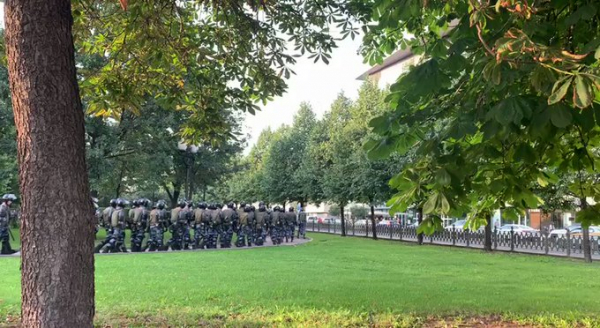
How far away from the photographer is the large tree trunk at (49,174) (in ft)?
11.3

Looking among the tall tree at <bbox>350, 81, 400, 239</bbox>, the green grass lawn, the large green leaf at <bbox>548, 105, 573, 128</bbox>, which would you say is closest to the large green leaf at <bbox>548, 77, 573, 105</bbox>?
the large green leaf at <bbox>548, 105, 573, 128</bbox>

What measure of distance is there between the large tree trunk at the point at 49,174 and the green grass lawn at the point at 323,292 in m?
2.81

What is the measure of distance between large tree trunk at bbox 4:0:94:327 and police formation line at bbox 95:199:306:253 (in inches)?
542

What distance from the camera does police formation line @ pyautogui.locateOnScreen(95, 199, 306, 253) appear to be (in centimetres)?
1705

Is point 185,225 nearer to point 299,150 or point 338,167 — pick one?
point 338,167

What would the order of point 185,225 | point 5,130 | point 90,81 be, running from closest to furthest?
1. point 90,81
2. point 185,225
3. point 5,130

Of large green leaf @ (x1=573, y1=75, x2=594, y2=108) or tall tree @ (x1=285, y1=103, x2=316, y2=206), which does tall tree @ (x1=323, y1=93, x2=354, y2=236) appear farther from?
large green leaf @ (x1=573, y1=75, x2=594, y2=108)

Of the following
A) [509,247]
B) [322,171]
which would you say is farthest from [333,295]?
[322,171]

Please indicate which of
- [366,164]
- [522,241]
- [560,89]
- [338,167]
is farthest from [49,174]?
[338,167]

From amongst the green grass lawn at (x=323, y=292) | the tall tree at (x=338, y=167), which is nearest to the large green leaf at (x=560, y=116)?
the green grass lawn at (x=323, y=292)

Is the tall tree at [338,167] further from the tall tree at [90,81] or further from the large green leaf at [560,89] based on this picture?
the large green leaf at [560,89]

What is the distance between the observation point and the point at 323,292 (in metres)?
8.77

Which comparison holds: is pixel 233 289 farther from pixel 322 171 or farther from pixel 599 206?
pixel 322 171

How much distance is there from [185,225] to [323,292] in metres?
11.4
